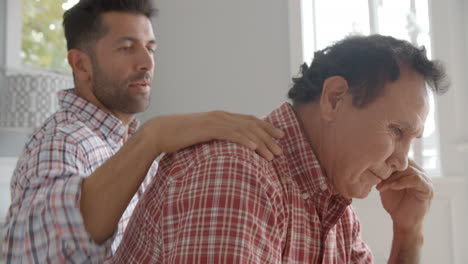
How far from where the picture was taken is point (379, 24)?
3.07m

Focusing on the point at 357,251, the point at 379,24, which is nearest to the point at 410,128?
the point at 357,251

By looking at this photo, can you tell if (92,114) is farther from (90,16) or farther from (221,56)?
(221,56)

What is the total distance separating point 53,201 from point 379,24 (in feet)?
7.92

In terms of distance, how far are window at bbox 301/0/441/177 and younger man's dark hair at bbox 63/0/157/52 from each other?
123 centimetres

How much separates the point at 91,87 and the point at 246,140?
1.11m

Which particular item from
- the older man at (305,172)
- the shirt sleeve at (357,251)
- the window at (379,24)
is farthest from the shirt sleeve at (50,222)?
the window at (379,24)

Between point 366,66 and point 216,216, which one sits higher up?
point 366,66

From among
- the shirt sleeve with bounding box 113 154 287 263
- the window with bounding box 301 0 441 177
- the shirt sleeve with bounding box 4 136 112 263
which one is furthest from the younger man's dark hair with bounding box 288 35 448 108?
the window with bounding box 301 0 441 177

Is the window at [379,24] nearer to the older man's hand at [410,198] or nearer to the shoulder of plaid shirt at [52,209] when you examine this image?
the older man's hand at [410,198]

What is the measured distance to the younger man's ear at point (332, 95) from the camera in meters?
1.08

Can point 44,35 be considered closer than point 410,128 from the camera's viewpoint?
No

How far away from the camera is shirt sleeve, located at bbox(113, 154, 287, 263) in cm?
77

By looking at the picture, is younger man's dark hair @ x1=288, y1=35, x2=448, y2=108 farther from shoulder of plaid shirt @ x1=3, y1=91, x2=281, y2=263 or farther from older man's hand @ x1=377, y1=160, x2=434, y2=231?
older man's hand @ x1=377, y1=160, x2=434, y2=231

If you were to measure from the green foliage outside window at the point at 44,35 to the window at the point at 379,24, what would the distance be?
1.64m
